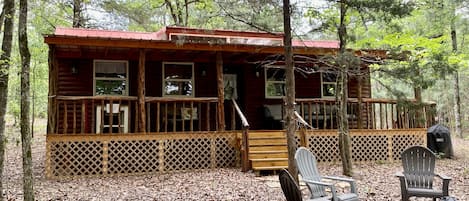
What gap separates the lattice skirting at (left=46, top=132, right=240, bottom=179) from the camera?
839 centimetres

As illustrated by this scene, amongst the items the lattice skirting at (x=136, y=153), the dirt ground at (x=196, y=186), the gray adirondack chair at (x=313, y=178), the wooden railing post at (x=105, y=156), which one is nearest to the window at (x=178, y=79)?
the lattice skirting at (x=136, y=153)

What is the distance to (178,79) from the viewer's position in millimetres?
11211

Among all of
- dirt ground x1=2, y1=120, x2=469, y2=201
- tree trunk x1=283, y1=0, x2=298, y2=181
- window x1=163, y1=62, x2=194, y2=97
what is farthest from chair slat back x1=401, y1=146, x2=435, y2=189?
window x1=163, y1=62, x2=194, y2=97

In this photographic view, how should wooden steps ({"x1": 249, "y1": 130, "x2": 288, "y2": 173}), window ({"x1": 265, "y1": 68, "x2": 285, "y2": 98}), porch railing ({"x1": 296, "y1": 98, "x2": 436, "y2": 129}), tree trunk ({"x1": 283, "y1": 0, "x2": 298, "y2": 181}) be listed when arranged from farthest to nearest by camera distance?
1. window ({"x1": 265, "y1": 68, "x2": 285, "y2": 98})
2. porch railing ({"x1": 296, "y1": 98, "x2": 436, "y2": 129})
3. wooden steps ({"x1": 249, "y1": 130, "x2": 288, "y2": 173})
4. tree trunk ({"x1": 283, "y1": 0, "x2": 298, "y2": 181})

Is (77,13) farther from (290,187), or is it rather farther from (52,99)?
(290,187)

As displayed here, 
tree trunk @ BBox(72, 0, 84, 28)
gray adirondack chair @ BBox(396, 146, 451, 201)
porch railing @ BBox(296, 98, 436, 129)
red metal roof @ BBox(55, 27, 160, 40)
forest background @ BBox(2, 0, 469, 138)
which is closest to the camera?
gray adirondack chair @ BBox(396, 146, 451, 201)

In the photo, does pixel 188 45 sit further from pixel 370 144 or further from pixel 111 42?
pixel 370 144

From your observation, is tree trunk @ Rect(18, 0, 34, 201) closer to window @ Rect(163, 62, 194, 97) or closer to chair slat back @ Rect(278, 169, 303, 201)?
chair slat back @ Rect(278, 169, 303, 201)

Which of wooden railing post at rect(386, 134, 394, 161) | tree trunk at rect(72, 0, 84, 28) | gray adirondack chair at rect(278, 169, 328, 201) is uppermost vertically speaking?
tree trunk at rect(72, 0, 84, 28)

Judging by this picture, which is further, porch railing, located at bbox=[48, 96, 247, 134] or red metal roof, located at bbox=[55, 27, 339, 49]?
red metal roof, located at bbox=[55, 27, 339, 49]

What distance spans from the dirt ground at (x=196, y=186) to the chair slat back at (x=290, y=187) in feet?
7.86

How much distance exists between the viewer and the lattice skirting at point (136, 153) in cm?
839

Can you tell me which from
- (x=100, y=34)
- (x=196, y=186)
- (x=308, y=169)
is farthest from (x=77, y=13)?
(x=308, y=169)

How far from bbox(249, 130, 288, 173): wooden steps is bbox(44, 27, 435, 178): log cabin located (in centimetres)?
3
